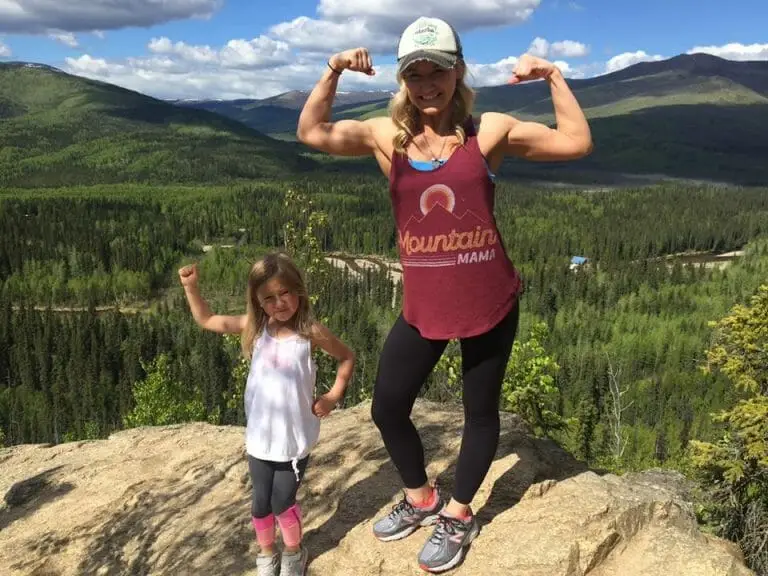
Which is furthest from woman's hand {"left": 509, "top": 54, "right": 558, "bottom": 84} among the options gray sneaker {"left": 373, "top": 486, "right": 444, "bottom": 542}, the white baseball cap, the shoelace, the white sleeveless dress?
gray sneaker {"left": 373, "top": 486, "right": 444, "bottom": 542}

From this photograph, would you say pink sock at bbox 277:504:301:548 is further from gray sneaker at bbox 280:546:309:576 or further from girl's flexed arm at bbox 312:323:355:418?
girl's flexed arm at bbox 312:323:355:418

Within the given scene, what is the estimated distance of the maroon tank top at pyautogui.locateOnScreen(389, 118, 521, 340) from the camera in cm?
390

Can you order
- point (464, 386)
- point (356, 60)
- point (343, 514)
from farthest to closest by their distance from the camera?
point (343, 514), point (464, 386), point (356, 60)

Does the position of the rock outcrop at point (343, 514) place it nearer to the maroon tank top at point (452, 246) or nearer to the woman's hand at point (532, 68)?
the maroon tank top at point (452, 246)

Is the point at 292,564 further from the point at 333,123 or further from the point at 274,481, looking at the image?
the point at 333,123

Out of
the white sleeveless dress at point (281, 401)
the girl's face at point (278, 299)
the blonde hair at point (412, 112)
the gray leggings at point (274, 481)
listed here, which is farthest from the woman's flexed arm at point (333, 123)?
the gray leggings at point (274, 481)

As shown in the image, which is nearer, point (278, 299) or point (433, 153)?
point (433, 153)

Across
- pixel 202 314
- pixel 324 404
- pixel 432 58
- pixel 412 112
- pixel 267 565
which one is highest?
pixel 432 58

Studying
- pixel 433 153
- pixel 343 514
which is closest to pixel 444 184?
pixel 433 153

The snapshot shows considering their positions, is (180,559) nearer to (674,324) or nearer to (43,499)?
(43,499)

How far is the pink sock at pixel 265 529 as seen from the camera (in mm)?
4879

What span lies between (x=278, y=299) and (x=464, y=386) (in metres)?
1.46

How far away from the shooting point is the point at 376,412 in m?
4.68

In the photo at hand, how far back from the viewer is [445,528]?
4.87 meters
